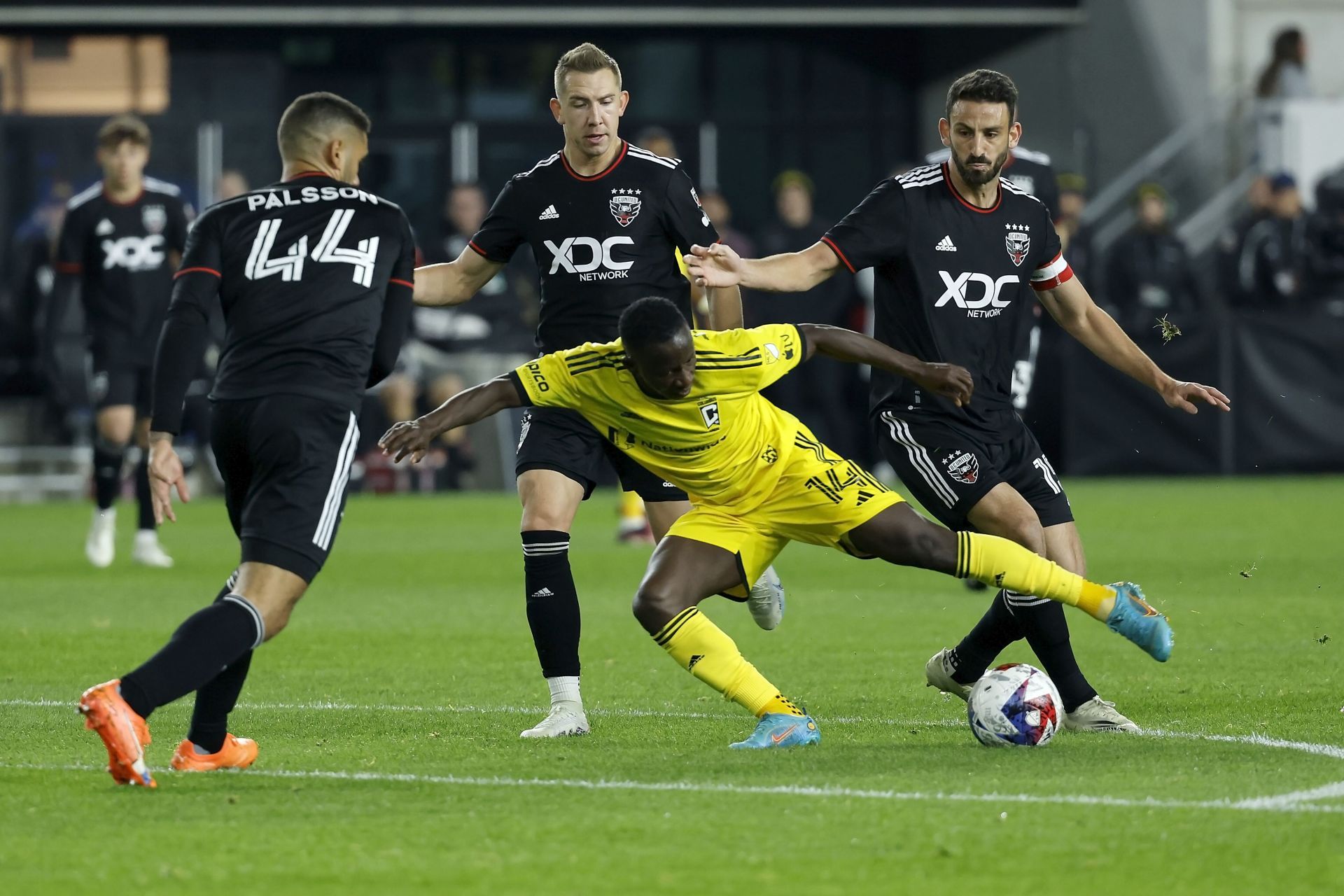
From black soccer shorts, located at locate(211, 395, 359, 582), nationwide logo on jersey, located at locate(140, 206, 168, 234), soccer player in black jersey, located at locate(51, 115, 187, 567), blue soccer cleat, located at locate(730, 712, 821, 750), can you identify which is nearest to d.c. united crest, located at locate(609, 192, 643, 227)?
black soccer shorts, located at locate(211, 395, 359, 582)

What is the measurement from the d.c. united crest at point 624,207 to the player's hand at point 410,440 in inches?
53.5

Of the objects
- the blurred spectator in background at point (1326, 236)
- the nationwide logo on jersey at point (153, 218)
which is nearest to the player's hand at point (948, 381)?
the nationwide logo on jersey at point (153, 218)

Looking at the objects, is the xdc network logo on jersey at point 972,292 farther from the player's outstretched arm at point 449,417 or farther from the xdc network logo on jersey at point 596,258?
the player's outstretched arm at point 449,417

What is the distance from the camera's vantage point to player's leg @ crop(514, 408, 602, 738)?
23.2 ft

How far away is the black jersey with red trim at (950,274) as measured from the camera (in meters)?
7.19

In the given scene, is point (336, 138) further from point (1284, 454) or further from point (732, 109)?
point (732, 109)

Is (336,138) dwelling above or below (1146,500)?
above

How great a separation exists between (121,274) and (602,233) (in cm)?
668

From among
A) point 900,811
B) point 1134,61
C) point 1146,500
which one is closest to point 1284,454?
point 1146,500

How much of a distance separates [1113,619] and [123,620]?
5658mm

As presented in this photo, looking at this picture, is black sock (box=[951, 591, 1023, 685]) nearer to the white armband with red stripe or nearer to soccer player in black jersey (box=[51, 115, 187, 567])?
the white armband with red stripe

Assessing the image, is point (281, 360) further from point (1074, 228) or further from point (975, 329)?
point (1074, 228)

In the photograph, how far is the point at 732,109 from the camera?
Answer: 91.8 ft

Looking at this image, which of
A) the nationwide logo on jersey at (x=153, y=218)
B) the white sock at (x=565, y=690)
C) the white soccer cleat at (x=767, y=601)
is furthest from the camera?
the nationwide logo on jersey at (x=153, y=218)
